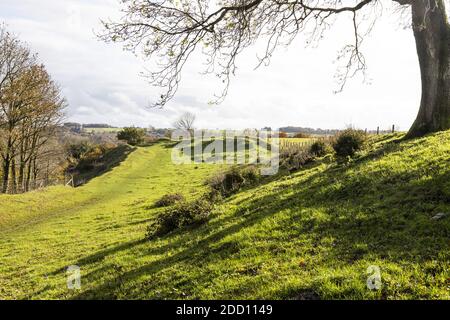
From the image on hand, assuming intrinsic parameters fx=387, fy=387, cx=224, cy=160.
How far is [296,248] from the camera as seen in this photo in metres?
8.84

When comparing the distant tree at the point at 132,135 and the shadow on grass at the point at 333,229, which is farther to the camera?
the distant tree at the point at 132,135

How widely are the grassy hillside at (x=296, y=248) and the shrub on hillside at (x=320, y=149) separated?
273 inches

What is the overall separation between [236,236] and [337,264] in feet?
13.0

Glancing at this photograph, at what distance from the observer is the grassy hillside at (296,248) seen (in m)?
6.71

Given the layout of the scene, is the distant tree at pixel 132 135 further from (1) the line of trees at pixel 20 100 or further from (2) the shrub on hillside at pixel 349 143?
(2) the shrub on hillside at pixel 349 143

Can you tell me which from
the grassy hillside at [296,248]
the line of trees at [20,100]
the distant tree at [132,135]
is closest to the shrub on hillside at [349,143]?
the grassy hillside at [296,248]

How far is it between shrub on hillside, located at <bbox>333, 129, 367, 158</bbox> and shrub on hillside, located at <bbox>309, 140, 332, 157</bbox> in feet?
12.3

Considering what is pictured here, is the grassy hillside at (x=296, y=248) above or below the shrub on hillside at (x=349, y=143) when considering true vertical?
below

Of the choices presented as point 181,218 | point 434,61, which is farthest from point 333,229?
point 434,61

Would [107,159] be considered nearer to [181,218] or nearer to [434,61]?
[181,218]

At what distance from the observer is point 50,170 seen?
212ft

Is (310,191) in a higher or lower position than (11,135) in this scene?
lower
